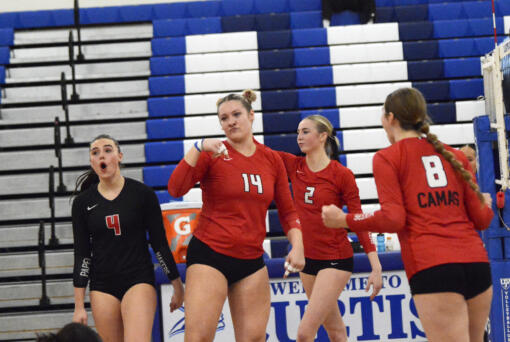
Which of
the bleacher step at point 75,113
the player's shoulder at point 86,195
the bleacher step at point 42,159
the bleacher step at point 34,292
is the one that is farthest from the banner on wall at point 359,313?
the bleacher step at point 75,113

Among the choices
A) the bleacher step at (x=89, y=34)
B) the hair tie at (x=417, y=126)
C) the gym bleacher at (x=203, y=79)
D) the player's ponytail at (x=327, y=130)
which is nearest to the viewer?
the hair tie at (x=417, y=126)

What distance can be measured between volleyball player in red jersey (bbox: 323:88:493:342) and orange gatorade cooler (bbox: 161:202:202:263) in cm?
280

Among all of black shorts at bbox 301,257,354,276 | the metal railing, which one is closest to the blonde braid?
black shorts at bbox 301,257,354,276

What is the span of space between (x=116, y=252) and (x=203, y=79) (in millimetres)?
5882

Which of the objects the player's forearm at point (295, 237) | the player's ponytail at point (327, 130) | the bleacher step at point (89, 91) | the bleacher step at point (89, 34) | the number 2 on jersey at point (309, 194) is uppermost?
the bleacher step at point (89, 34)

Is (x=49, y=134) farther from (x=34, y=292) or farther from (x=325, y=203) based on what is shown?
(x=325, y=203)

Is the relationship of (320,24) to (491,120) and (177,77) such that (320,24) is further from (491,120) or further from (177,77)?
(491,120)

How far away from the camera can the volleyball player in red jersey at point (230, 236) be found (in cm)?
334

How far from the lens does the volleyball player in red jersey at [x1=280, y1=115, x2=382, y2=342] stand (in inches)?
165

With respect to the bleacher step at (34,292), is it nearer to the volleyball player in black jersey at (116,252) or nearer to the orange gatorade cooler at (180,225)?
the orange gatorade cooler at (180,225)

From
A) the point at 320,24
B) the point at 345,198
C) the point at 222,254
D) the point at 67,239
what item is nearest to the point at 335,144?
the point at 345,198

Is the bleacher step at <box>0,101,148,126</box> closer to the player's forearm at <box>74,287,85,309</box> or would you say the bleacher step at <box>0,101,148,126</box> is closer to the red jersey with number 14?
the red jersey with number 14

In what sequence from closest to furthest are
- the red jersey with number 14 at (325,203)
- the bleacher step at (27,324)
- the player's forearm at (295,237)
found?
the player's forearm at (295,237) < the red jersey with number 14 at (325,203) < the bleacher step at (27,324)

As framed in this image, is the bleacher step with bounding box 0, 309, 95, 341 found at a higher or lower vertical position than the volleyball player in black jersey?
lower
